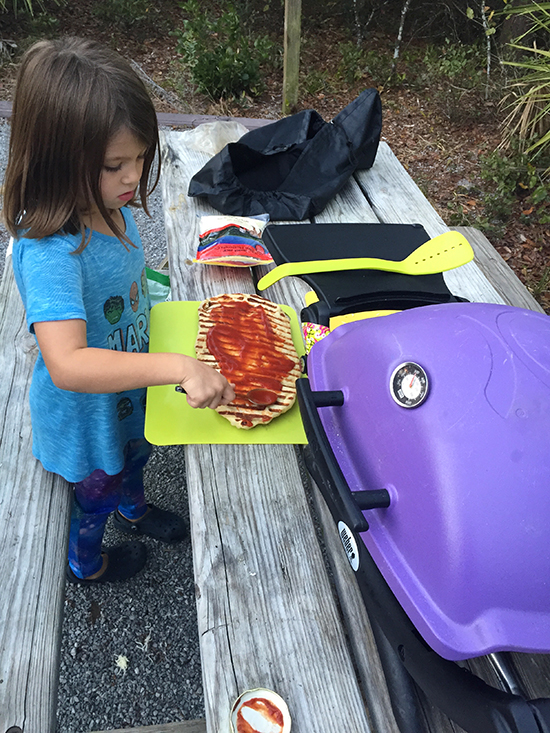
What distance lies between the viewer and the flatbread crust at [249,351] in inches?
47.2

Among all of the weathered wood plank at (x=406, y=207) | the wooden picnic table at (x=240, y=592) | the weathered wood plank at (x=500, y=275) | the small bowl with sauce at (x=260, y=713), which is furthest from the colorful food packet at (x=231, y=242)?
the small bowl with sauce at (x=260, y=713)

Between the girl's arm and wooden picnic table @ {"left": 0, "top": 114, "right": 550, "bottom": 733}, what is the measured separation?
0.20 meters

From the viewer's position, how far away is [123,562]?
186cm

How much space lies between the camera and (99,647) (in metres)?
1.75

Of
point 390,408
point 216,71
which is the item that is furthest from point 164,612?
point 216,71

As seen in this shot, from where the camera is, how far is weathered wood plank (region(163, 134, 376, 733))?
838 millimetres

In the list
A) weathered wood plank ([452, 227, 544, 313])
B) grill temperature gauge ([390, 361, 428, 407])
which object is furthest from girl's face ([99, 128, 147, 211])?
weathered wood plank ([452, 227, 544, 313])

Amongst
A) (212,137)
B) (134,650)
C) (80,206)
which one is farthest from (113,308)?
(212,137)

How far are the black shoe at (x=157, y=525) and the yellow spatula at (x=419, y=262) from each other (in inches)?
39.3

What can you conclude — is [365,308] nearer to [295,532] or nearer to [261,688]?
[295,532]

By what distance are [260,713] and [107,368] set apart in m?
0.59

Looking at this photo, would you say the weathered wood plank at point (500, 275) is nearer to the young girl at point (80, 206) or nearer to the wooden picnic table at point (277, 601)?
the wooden picnic table at point (277, 601)

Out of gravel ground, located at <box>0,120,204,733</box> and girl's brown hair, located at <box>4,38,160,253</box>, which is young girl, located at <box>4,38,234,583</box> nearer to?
girl's brown hair, located at <box>4,38,160,253</box>

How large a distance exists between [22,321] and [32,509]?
702mm
